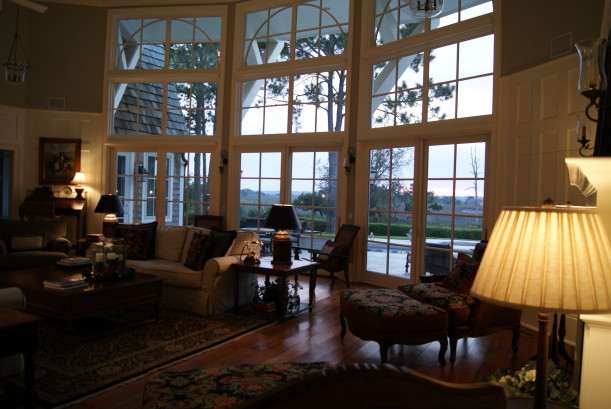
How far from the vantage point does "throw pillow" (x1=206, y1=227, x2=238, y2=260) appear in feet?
16.6

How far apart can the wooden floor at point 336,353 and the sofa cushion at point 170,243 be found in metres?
1.76

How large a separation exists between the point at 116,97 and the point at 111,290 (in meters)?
5.74

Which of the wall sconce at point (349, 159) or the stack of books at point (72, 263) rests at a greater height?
the wall sconce at point (349, 159)

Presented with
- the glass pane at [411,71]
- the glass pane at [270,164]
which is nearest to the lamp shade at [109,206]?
the glass pane at [270,164]

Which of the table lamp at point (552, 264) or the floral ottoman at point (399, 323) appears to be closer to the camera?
the table lamp at point (552, 264)

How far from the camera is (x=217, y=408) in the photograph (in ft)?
5.72

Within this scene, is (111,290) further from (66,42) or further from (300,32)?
(66,42)

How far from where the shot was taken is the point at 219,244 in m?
5.09

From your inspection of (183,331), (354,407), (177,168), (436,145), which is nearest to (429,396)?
(354,407)

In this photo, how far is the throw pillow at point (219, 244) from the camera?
199 inches

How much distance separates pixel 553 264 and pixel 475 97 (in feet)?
15.8

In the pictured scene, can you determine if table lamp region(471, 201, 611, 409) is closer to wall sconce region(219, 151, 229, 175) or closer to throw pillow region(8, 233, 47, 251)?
throw pillow region(8, 233, 47, 251)

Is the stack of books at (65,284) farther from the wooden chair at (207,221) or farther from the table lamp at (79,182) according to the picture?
the table lamp at (79,182)

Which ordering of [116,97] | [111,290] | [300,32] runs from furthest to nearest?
[116,97] → [300,32] → [111,290]
